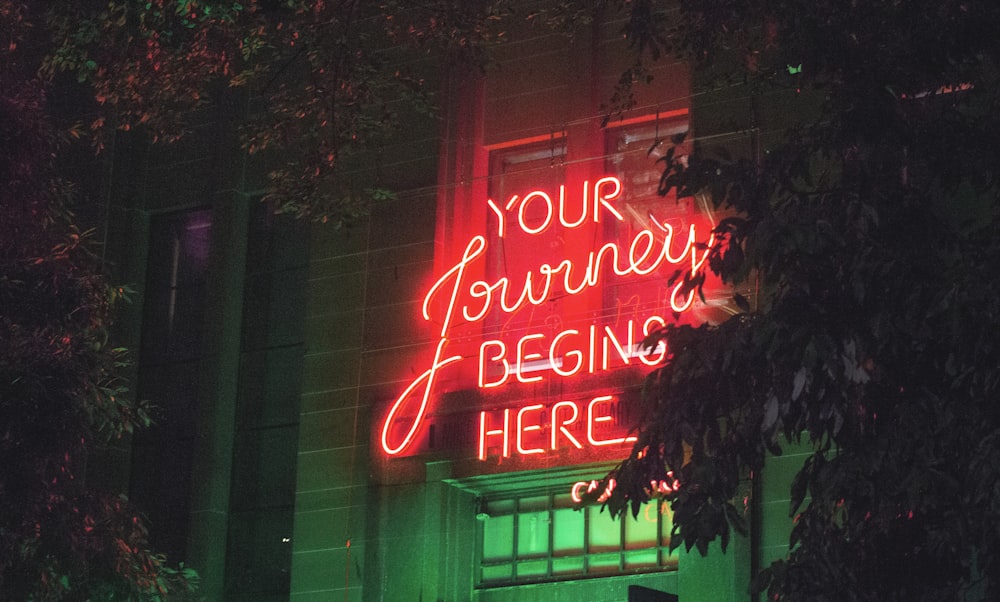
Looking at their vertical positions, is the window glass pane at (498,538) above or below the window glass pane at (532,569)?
above

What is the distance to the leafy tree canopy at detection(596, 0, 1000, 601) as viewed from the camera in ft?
34.4

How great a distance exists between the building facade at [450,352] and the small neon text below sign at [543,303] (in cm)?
3

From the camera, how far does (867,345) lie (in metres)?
10.9

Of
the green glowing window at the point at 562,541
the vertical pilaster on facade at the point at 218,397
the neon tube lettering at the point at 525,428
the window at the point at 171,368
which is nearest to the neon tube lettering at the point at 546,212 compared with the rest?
the neon tube lettering at the point at 525,428

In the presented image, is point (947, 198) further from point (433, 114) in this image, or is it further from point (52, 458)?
point (52, 458)

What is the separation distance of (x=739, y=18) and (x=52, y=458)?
270 inches

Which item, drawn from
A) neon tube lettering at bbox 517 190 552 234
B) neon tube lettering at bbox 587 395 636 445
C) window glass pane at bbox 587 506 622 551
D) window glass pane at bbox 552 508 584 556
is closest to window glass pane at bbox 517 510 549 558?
window glass pane at bbox 552 508 584 556

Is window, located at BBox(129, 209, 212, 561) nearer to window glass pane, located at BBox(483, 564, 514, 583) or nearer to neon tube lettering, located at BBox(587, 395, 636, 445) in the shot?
window glass pane, located at BBox(483, 564, 514, 583)

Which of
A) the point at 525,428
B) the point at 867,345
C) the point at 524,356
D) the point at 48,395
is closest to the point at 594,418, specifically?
the point at 525,428

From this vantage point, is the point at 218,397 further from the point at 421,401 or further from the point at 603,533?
the point at 603,533

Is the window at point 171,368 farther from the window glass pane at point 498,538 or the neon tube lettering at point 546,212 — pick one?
the neon tube lettering at point 546,212

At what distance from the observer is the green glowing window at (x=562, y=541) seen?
17.5 m

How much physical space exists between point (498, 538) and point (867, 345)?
8.15 metres

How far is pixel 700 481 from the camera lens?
36.6 feet
